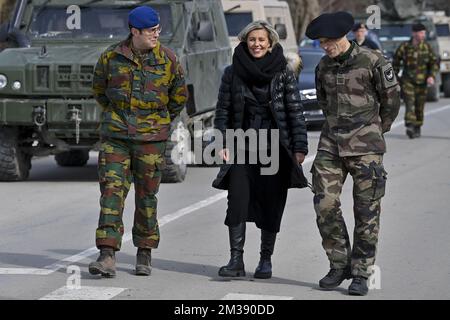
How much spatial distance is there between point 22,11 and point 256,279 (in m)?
7.62

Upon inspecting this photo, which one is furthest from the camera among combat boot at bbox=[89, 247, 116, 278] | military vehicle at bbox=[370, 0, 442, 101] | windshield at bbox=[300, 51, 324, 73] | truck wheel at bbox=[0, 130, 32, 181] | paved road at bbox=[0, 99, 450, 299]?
military vehicle at bbox=[370, 0, 442, 101]

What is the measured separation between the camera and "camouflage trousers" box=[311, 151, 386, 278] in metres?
8.05

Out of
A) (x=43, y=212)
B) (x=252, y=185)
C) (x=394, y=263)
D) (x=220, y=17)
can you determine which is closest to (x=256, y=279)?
(x=252, y=185)

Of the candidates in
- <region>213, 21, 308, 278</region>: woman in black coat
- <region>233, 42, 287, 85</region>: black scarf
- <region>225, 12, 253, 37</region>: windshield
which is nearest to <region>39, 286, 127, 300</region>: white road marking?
<region>213, 21, 308, 278</region>: woman in black coat

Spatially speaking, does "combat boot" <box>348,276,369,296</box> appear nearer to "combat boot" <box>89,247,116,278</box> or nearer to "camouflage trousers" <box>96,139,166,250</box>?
"camouflage trousers" <box>96,139,166,250</box>

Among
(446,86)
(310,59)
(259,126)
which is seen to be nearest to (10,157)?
(259,126)

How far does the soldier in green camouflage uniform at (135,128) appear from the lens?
8609 millimetres

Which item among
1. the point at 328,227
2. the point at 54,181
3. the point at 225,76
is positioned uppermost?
the point at 225,76

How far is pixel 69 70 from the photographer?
1387cm

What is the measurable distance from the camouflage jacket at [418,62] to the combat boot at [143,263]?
11606mm

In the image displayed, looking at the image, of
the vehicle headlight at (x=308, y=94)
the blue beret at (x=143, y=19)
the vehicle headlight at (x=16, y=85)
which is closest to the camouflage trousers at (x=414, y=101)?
the vehicle headlight at (x=308, y=94)

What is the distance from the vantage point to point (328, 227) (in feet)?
26.6

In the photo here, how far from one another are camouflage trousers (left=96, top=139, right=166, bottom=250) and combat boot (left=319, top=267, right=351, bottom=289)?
48.7 inches
